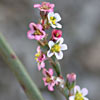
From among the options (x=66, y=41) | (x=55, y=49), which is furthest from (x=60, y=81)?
(x=66, y=41)

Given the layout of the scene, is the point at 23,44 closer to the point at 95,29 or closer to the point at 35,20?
the point at 35,20

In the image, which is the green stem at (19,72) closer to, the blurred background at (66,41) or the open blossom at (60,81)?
the open blossom at (60,81)

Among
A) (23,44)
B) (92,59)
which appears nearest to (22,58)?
(23,44)

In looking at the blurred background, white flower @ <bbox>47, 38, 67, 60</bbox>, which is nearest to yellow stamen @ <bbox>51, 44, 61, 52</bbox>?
white flower @ <bbox>47, 38, 67, 60</bbox>

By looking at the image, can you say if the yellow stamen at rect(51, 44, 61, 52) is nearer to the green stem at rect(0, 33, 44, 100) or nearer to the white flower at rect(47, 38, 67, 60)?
the white flower at rect(47, 38, 67, 60)

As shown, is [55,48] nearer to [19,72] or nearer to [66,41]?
[19,72]
